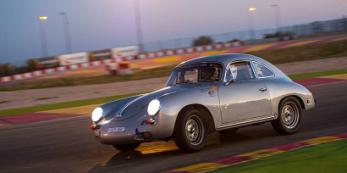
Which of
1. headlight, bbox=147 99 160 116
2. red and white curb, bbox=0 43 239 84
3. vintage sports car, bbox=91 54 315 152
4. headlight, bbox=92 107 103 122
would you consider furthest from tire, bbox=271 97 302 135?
red and white curb, bbox=0 43 239 84

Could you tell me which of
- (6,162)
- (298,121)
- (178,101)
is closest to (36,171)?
(6,162)

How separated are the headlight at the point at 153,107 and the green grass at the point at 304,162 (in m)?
1.65

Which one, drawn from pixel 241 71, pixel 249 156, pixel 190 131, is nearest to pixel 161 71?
pixel 241 71

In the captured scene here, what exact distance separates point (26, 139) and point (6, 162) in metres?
2.67

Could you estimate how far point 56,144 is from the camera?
10.8 metres

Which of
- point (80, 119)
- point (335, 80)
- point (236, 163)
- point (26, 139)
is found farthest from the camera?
point (335, 80)

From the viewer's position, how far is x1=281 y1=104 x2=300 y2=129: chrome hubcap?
32.9 feet

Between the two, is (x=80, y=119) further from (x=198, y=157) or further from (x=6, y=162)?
(x=198, y=157)

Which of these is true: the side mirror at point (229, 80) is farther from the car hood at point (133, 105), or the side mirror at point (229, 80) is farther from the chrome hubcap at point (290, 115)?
the chrome hubcap at point (290, 115)

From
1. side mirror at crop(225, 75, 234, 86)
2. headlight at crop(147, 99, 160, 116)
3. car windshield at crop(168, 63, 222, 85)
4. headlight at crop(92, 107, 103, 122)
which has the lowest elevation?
headlight at crop(92, 107, 103, 122)

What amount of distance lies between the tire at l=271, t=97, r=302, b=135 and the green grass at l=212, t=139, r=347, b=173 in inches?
78.5

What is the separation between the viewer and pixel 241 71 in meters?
9.62

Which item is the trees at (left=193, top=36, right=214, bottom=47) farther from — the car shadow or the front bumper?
the front bumper

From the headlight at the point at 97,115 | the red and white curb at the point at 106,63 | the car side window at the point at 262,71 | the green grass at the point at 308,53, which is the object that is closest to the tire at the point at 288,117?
the car side window at the point at 262,71
